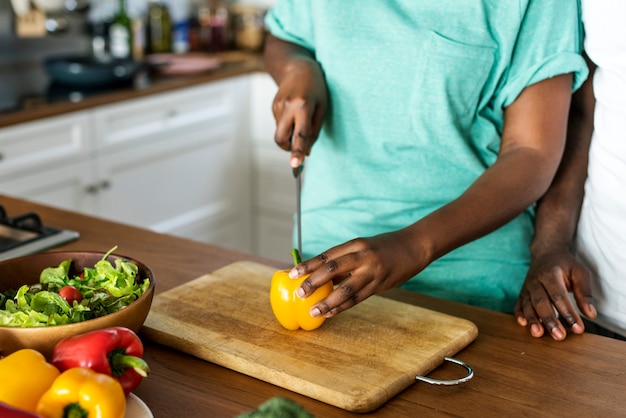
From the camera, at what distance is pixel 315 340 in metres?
1.12

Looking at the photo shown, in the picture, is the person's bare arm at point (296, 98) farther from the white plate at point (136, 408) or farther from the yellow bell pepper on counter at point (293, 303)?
the white plate at point (136, 408)

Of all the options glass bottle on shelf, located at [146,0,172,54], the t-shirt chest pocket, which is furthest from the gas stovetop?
glass bottle on shelf, located at [146,0,172,54]

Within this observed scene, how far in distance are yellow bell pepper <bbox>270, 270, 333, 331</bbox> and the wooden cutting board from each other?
1cm

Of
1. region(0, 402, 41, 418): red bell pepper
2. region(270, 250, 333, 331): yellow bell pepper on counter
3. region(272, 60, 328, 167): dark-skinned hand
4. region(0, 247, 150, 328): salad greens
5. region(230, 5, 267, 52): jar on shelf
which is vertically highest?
region(272, 60, 328, 167): dark-skinned hand

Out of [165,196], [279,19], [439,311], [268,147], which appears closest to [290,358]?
[439,311]

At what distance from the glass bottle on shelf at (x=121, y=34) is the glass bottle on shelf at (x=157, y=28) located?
4.8 inches

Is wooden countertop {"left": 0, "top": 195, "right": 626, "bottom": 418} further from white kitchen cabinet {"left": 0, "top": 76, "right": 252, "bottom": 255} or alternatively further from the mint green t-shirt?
white kitchen cabinet {"left": 0, "top": 76, "right": 252, "bottom": 255}

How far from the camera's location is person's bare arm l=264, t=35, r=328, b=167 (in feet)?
4.44

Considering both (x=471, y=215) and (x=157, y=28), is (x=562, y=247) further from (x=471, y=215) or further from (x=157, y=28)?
(x=157, y=28)

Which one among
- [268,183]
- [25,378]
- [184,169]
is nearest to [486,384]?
[25,378]

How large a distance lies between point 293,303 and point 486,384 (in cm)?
25

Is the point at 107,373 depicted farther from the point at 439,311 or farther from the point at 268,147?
the point at 268,147

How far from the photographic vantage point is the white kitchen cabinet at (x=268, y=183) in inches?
130

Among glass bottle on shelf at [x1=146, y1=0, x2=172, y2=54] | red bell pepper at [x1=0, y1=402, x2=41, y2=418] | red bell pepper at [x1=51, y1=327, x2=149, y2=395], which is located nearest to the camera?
red bell pepper at [x1=0, y1=402, x2=41, y2=418]
